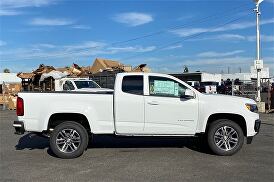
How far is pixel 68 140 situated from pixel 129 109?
4.98 feet

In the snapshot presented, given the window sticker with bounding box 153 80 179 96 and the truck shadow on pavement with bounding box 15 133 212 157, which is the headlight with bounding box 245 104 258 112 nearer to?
the truck shadow on pavement with bounding box 15 133 212 157

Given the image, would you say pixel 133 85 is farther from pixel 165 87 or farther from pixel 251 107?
pixel 251 107

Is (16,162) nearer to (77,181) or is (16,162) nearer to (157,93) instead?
(77,181)

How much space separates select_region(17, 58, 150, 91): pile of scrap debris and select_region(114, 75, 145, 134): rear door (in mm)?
18034

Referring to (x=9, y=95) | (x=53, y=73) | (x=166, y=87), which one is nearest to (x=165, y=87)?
(x=166, y=87)

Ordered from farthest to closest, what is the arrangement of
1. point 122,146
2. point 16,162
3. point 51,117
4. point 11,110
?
point 11,110 → point 122,146 → point 51,117 → point 16,162

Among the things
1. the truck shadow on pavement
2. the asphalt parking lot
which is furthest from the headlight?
the truck shadow on pavement

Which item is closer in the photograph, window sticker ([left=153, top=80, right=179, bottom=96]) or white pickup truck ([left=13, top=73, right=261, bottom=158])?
white pickup truck ([left=13, top=73, right=261, bottom=158])

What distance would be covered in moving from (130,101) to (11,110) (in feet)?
55.9

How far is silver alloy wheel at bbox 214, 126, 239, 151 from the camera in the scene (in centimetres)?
859

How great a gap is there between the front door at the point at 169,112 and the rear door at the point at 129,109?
0.50 ft

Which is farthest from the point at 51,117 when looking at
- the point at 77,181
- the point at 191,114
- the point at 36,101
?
the point at 191,114

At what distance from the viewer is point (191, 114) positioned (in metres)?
8.55

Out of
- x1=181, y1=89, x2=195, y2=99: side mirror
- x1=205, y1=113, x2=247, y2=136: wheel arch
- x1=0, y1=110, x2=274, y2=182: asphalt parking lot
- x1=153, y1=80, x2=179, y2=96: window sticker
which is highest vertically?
x1=153, y1=80, x2=179, y2=96: window sticker
